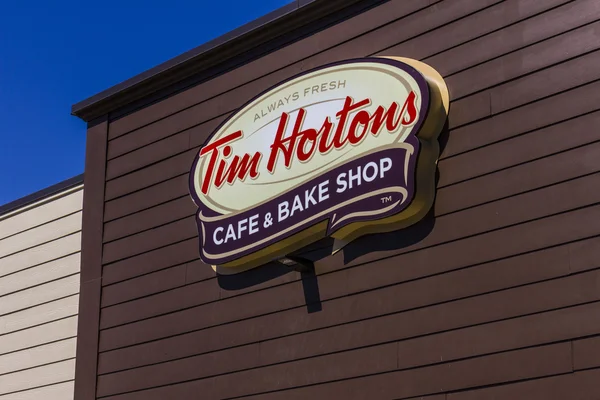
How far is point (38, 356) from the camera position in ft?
35.8

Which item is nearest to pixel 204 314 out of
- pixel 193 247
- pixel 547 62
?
pixel 193 247

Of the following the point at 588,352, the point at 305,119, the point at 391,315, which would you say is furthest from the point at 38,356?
the point at 588,352

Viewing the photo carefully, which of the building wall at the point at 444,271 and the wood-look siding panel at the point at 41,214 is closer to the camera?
the building wall at the point at 444,271

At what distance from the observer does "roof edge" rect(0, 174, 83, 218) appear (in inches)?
443

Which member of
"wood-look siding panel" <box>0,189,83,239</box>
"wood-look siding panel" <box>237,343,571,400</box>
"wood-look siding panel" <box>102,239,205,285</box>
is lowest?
"wood-look siding panel" <box>237,343,571,400</box>

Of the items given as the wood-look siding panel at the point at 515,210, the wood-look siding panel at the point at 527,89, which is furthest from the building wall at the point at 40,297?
the wood-look siding panel at the point at 527,89

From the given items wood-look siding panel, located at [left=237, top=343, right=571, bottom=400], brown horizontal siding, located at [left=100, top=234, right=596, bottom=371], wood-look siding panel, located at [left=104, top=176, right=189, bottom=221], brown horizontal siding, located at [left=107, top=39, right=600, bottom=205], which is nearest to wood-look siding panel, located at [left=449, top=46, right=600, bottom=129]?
brown horizontal siding, located at [left=107, top=39, right=600, bottom=205]

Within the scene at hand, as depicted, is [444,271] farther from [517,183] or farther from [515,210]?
[517,183]

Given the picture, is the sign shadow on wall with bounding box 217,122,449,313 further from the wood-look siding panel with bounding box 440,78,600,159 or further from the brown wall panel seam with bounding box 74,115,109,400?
the brown wall panel seam with bounding box 74,115,109,400

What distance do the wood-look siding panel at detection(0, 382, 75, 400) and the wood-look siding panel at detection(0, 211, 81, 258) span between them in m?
1.67

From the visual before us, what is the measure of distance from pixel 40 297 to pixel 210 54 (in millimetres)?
3442

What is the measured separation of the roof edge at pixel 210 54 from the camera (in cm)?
918

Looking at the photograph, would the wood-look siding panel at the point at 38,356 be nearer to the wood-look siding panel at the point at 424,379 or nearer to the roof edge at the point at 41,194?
the roof edge at the point at 41,194

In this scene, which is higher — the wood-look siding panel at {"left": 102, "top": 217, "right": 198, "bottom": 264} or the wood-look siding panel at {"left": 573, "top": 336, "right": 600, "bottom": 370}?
the wood-look siding panel at {"left": 102, "top": 217, "right": 198, "bottom": 264}
